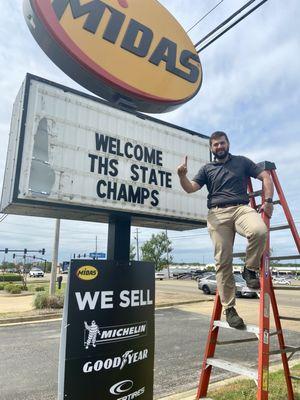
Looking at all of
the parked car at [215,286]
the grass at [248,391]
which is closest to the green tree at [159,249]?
the parked car at [215,286]

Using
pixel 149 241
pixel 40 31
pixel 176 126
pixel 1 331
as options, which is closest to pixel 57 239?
pixel 1 331

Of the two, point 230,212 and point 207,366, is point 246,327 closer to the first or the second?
point 207,366

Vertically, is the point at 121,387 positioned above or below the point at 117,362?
below

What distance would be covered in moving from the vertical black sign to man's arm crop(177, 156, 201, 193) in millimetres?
986

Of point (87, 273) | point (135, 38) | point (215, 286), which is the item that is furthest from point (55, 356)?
point (215, 286)

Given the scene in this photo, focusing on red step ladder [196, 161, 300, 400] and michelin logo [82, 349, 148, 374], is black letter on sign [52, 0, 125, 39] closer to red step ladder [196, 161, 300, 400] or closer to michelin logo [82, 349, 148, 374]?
red step ladder [196, 161, 300, 400]

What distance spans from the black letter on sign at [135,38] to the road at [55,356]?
15.6 feet

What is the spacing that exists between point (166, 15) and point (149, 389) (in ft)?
15.2

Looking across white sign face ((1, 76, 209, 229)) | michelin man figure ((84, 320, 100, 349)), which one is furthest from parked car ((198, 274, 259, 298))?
michelin man figure ((84, 320, 100, 349))

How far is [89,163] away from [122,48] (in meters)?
1.44

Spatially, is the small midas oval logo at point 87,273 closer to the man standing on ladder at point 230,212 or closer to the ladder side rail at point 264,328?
the man standing on ladder at point 230,212

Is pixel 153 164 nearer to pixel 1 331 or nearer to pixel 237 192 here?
pixel 237 192

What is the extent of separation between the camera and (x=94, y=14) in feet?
13.6

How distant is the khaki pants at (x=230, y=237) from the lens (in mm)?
3410
